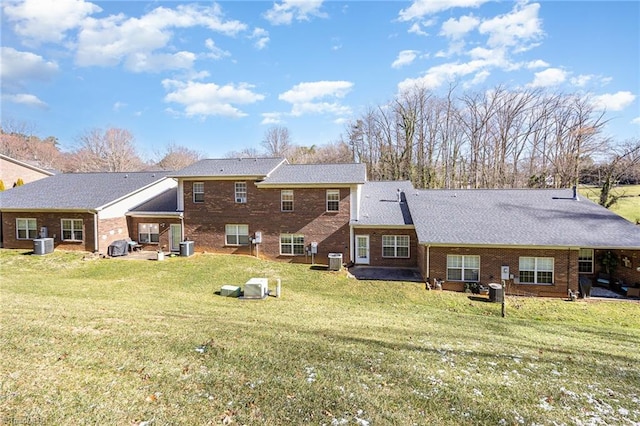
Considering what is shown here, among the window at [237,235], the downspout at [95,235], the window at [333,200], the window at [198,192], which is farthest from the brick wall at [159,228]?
the window at [333,200]

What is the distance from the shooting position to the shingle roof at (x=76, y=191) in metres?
19.7

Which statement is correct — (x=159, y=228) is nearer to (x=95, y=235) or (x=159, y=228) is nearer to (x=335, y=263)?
(x=95, y=235)

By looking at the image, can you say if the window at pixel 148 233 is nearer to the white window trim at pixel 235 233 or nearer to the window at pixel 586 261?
the white window trim at pixel 235 233

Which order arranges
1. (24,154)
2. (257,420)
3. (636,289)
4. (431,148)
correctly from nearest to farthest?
1. (257,420)
2. (636,289)
3. (431,148)
4. (24,154)

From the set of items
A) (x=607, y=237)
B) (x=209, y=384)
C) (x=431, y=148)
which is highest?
(x=431, y=148)

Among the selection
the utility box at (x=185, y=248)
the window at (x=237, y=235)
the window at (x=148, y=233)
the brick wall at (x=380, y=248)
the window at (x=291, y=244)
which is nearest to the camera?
the brick wall at (x=380, y=248)

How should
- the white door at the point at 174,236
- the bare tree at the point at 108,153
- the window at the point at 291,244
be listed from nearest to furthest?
the window at the point at 291,244 → the white door at the point at 174,236 → the bare tree at the point at 108,153

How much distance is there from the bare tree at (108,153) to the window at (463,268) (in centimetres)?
5204

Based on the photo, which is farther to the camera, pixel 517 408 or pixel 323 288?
pixel 323 288

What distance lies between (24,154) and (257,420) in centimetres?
6584

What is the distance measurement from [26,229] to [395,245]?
23.2 metres

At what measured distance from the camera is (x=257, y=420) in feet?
14.1

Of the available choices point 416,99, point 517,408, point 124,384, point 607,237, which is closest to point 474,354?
point 517,408

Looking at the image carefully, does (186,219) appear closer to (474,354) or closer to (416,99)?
(474,354)
